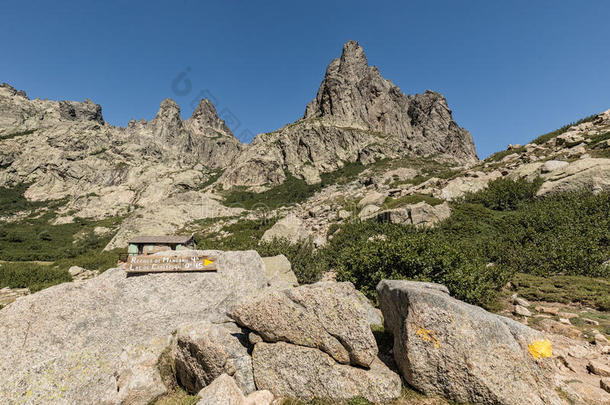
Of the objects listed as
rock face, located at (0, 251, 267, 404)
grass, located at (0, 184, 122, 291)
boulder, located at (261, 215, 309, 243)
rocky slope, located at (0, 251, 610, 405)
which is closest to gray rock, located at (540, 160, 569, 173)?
boulder, located at (261, 215, 309, 243)

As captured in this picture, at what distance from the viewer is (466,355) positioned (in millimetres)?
4570

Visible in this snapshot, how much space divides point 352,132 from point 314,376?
126 meters

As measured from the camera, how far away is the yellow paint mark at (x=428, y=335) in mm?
4715

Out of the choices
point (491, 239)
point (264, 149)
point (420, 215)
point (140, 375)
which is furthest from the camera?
point (264, 149)

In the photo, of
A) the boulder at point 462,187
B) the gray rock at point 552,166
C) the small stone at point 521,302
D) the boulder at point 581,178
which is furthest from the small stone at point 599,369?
the gray rock at point 552,166

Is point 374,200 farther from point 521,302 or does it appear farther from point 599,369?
point 599,369

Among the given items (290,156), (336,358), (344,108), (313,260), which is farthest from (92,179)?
(336,358)

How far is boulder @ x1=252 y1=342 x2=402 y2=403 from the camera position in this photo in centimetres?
483

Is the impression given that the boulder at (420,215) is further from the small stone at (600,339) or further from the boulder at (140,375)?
the boulder at (140,375)

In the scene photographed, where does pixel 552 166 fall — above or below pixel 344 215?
above

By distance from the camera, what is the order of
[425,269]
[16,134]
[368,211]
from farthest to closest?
[16,134] < [368,211] < [425,269]

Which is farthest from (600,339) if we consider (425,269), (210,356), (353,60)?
(353,60)

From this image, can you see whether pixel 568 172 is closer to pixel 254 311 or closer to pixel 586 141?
pixel 586 141

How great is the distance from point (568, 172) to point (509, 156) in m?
19.4
